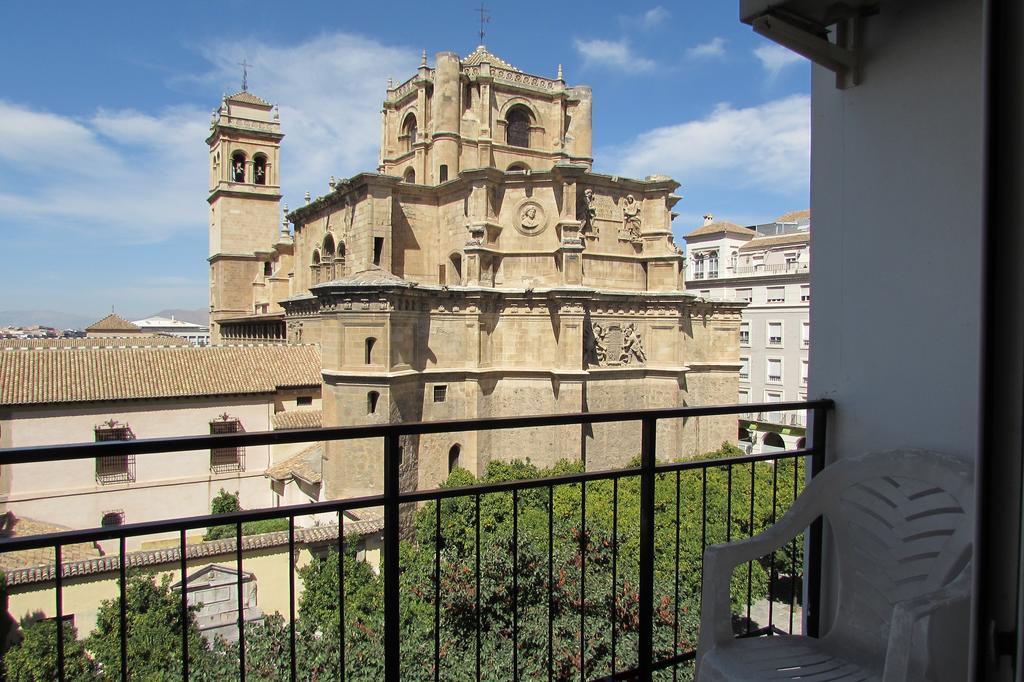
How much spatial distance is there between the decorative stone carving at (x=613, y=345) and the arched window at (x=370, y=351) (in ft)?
22.1

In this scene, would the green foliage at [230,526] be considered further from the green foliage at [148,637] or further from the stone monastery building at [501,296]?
the green foliage at [148,637]

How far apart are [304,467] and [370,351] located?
15.5 feet

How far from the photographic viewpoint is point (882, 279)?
273 cm

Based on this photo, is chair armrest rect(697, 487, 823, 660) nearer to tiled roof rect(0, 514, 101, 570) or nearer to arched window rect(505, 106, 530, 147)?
tiled roof rect(0, 514, 101, 570)

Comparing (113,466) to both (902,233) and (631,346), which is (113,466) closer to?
(631,346)

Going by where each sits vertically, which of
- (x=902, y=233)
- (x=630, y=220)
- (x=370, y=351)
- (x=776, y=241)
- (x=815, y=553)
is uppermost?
(x=776, y=241)

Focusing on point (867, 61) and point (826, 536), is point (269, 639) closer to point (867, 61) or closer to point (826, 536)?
point (826, 536)

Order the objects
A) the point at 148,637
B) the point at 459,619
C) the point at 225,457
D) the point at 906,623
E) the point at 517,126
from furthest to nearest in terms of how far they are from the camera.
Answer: the point at 517,126
the point at 225,457
the point at 148,637
the point at 459,619
the point at 906,623

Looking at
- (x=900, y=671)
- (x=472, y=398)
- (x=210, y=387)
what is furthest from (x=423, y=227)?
(x=900, y=671)

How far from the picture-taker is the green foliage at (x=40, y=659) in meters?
8.94

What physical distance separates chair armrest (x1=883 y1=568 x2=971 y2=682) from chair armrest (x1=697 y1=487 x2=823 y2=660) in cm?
54

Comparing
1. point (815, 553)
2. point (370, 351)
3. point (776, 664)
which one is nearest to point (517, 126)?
point (370, 351)

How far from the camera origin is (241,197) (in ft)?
119

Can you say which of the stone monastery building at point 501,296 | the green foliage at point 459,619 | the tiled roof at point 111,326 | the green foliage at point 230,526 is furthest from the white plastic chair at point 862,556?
the tiled roof at point 111,326
